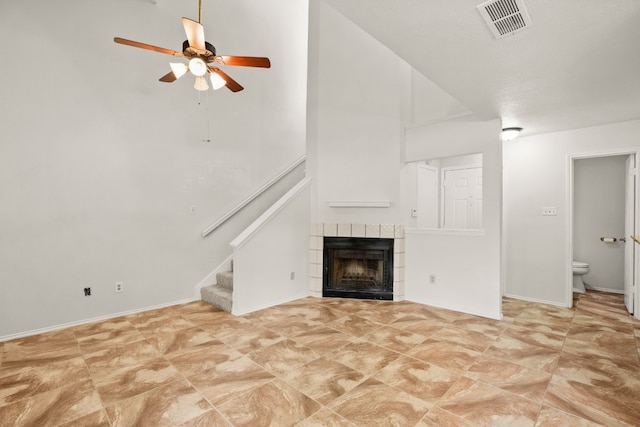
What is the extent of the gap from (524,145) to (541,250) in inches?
59.8

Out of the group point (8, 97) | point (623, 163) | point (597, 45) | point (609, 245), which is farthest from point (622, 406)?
point (8, 97)

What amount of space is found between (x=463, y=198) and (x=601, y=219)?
7.01 ft

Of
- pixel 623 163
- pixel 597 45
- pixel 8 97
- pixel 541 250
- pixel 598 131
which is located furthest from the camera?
pixel 623 163

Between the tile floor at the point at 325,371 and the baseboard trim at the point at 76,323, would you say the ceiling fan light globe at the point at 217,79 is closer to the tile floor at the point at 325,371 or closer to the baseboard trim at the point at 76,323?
the tile floor at the point at 325,371

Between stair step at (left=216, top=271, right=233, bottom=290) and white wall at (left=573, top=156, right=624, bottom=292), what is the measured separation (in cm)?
565

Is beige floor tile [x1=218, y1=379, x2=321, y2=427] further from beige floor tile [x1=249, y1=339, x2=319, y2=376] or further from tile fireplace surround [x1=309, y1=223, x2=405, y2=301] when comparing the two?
tile fireplace surround [x1=309, y1=223, x2=405, y2=301]

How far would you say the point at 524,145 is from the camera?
4.36 metres

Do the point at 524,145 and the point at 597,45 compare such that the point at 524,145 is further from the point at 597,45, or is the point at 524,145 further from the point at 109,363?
the point at 109,363

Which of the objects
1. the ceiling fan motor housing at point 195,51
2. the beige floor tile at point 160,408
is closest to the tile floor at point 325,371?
the beige floor tile at point 160,408

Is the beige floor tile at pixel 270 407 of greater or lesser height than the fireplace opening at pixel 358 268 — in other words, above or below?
below

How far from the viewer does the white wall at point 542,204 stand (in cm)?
392

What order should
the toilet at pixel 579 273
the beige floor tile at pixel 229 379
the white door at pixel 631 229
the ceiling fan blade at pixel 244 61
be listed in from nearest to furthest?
the beige floor tile at pixel 229 379 < the ceiling fan blade at pixel 244 61 < the white door at pixel 631 229 < the toilet at pixel 579 273

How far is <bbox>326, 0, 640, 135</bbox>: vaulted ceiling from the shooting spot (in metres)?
1.70

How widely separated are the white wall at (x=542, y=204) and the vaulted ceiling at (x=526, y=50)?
0.69 meters
